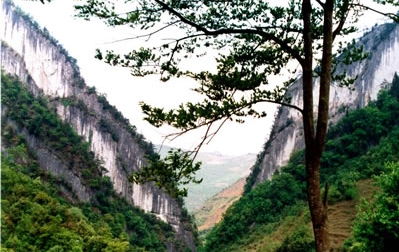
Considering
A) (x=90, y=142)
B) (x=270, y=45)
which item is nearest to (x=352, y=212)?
(x=270, y=45)

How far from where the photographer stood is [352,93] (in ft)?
220

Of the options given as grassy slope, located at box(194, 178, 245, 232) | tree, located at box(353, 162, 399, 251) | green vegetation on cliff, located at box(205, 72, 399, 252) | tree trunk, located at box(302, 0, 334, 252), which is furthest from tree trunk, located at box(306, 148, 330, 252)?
grassy slope, located at box(194, 178, 245, 232)

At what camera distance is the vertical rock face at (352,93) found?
62.5m

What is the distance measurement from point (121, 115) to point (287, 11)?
81524 mm

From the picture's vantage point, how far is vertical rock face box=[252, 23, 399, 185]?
6250 cm

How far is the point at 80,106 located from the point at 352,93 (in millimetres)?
45819

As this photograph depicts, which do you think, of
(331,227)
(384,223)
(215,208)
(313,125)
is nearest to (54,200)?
(331,227)

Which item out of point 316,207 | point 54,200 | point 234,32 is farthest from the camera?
point 54,200

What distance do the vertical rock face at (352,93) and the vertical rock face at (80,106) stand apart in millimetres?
20072

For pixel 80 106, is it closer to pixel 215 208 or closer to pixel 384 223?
pixel 215 208

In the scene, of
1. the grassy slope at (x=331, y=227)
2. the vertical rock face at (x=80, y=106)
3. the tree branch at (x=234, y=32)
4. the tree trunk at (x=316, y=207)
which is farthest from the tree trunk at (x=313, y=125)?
the vertical rock face at (x=80, y=106)

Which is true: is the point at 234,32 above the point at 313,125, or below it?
above

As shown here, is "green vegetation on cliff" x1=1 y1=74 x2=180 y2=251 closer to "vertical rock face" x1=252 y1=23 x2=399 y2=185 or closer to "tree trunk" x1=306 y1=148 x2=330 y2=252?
"vertical rock face" x1=252 y1=23 x2=399 y2=185

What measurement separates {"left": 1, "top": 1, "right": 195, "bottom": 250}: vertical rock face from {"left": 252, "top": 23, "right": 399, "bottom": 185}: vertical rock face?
20072 millimetres
